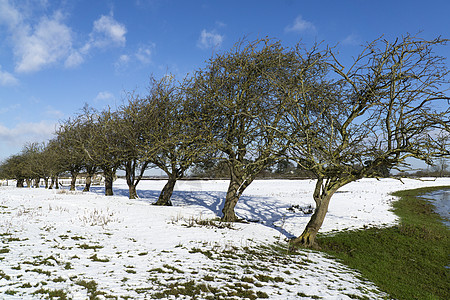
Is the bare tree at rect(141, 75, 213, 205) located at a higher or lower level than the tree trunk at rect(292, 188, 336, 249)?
higher

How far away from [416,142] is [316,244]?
6.42m

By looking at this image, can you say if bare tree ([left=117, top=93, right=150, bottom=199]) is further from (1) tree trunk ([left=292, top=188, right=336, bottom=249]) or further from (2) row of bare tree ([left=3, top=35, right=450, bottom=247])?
(1) tree trunk ([left=292, top=188, right=336, bottom=249])

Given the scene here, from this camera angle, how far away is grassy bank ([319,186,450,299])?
827 cm

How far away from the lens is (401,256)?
11.7 m

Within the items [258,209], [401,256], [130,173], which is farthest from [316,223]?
[130,173]

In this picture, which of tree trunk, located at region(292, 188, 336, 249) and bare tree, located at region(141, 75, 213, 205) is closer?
tree trunk, located at region(292, 188, 336, 249)

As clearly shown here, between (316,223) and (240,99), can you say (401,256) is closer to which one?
(316,223)

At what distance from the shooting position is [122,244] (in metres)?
9.40


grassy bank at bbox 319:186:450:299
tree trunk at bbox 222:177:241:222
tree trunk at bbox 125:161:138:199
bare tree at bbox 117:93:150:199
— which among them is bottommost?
grassy bank at bbox 319:186:450:299

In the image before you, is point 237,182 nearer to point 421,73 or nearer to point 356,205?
point 421,73

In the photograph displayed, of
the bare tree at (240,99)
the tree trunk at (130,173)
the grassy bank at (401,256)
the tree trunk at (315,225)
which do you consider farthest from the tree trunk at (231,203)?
the tree trunk at (130,173)

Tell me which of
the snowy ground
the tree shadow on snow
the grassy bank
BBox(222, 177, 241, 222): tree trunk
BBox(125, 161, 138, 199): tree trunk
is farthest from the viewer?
BBox(125, 161, 138, 199): tree trunk

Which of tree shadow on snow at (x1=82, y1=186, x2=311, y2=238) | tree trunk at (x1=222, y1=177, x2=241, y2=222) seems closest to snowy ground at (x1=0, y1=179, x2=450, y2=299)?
tree trunk at (x1=222, y1=177, x2=241, y2=222)

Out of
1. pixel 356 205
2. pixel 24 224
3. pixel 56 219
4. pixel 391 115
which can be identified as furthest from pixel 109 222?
pixel 356 205
